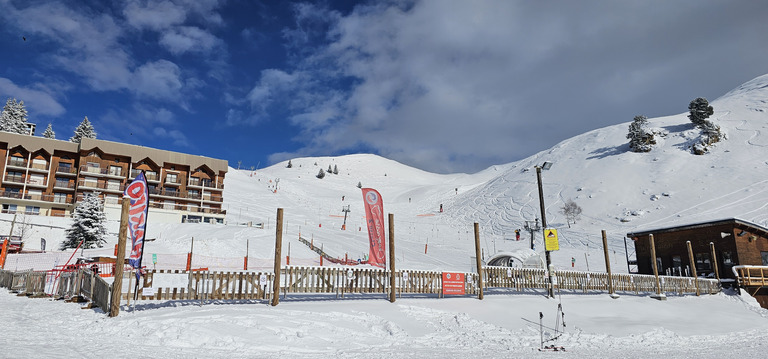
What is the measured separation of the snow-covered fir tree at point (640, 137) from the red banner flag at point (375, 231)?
99.6 m

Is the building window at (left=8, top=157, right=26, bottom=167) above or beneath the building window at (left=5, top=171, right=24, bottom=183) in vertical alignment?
above

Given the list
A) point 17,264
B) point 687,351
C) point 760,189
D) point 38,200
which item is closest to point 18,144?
point 38,200

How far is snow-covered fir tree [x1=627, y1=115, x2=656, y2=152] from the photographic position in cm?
9906

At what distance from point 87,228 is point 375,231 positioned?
35.0m

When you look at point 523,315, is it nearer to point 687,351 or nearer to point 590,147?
point 687,351

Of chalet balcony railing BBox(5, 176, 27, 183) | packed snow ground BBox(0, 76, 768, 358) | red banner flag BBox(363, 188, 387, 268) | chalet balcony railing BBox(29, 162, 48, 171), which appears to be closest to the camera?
packed snow ground BBox(0, 76, 768, 358)

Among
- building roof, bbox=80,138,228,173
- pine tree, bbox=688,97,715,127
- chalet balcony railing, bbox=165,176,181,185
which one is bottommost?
chalet balcony railing, bbox=165,176,181,185

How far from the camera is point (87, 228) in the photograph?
40.5m

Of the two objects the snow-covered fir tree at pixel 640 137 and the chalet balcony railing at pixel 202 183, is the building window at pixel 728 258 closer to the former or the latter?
the chalet balcony railing at pixel 202 183

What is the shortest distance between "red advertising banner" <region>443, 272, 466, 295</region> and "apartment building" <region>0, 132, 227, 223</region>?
156ft

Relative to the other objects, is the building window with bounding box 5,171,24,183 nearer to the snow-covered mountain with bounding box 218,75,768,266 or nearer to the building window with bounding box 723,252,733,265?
the snow-covered mountain with bounding box 218,75,768,266

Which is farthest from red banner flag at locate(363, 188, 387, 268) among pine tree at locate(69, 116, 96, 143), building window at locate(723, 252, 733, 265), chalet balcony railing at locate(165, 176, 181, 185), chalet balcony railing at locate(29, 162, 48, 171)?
pine tree at locate(69, 116, 96, 143)

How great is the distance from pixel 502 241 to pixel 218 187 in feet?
148

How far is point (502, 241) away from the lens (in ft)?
215
